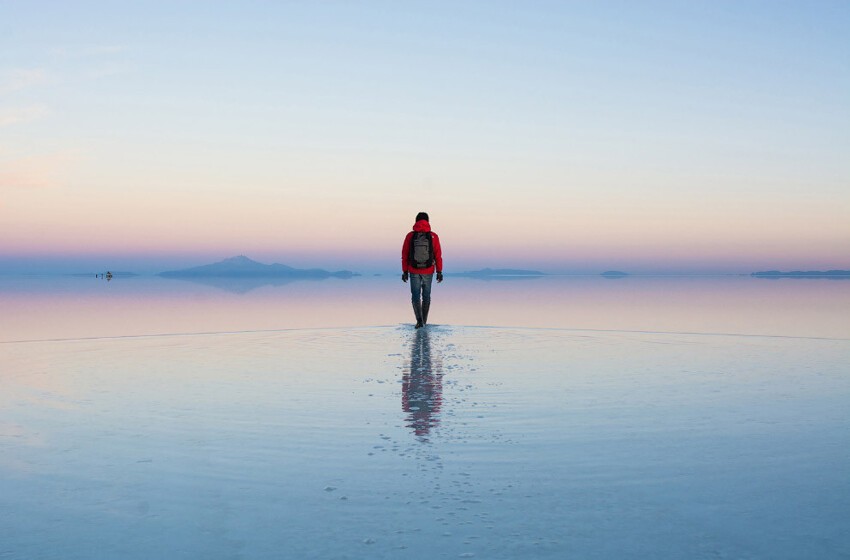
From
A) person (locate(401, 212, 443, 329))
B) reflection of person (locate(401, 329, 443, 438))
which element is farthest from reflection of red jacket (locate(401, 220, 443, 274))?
reflection of person (locate(401, 329, 443, 438))

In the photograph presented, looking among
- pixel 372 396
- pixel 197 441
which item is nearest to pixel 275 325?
pixel 372 396

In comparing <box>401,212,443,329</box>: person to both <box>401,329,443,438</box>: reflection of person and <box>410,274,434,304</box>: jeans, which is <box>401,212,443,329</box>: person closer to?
<box>410,274,434,304</box>: jeans

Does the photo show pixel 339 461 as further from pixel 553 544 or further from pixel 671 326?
pixel 671 326

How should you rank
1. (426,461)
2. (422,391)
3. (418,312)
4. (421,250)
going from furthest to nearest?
(418,312)
(421,250)
(422,391)
(426,461)

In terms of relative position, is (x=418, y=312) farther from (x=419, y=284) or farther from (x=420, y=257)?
(x=420, y=257)

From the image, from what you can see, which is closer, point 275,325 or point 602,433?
point 602,433

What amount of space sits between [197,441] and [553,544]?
3.82 meters

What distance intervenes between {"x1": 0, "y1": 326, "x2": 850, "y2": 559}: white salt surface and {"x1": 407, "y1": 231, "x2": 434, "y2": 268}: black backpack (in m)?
6.88

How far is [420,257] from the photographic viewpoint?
18156 mm

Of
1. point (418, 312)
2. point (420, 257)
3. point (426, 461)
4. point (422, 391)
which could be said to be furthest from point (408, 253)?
point (426, 461)

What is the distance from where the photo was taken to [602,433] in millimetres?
6668

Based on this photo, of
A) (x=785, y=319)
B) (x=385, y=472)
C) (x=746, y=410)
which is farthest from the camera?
(x=785, y=319)

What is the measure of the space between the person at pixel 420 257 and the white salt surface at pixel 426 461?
22.5 feet

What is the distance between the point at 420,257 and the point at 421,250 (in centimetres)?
19
